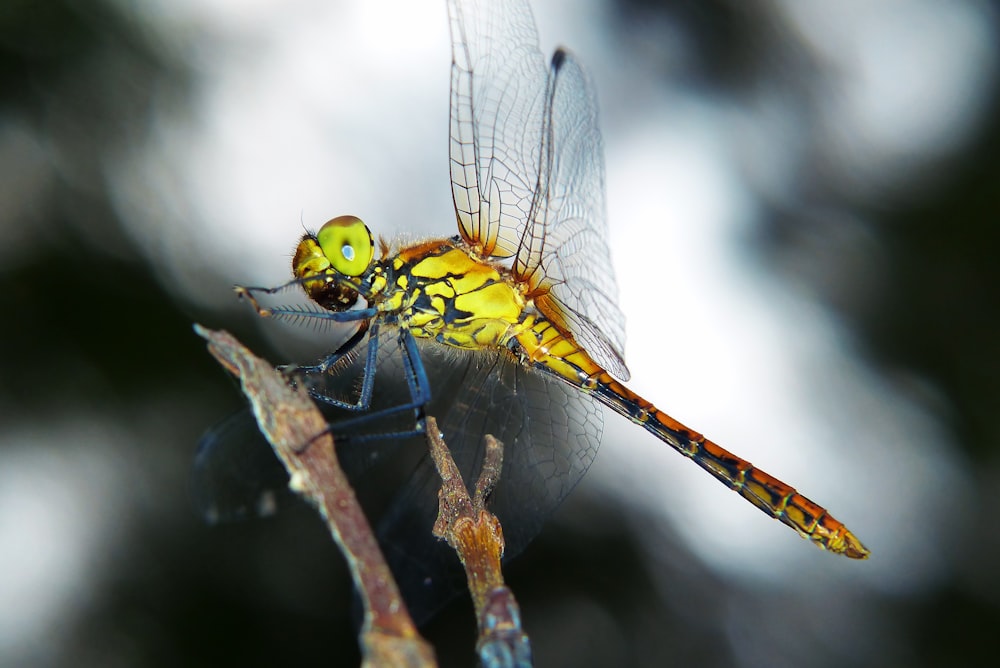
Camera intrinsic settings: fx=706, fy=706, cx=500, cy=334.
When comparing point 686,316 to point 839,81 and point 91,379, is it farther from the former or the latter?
point 91,379

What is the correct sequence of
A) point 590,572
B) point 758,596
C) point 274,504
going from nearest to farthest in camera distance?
Result: point 274,504
point 590,572
point 758,596

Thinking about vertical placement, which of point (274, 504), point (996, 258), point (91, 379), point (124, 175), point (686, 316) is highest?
point (996, 258)

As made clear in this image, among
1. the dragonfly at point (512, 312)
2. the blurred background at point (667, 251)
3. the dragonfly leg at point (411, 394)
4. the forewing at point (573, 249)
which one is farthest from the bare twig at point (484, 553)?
the blurred background at point (667, 251)

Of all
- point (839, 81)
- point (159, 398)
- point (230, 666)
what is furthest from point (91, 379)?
point (839, 81)

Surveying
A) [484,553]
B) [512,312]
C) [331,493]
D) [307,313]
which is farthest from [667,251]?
[331,493]

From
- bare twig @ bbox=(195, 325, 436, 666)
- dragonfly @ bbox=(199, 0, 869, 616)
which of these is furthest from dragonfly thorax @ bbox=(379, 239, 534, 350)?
bare twig @ bbox=(195, 325, 436, 666)

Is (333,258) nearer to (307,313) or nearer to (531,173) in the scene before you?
(307,313)
